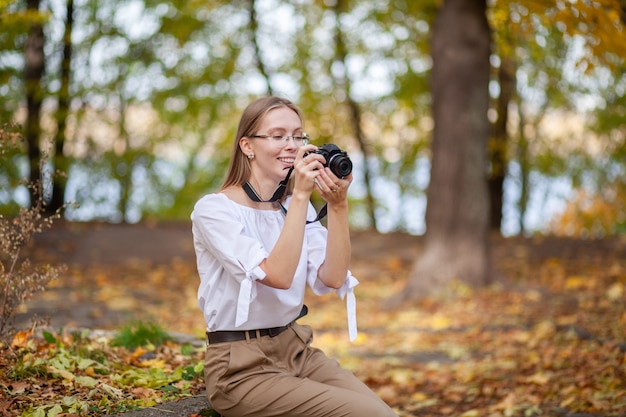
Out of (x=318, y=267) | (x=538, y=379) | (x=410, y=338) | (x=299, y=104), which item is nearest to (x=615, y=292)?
(x=410, y=338)

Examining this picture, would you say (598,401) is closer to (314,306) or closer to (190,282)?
(314,306)

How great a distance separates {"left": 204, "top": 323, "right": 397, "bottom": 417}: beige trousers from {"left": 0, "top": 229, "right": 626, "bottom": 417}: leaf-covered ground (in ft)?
2.05

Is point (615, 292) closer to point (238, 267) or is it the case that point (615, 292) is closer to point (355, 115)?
point (238, 267)

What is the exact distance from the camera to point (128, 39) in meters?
15.5

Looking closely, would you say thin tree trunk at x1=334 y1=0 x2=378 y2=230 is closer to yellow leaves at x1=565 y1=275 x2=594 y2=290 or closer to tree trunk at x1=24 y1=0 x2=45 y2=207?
tree trunk at x1=24 y1=0 x2=45 y2=207

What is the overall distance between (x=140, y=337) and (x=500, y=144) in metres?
10.6

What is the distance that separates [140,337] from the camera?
4.82m

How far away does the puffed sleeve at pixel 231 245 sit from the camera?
3.00 m

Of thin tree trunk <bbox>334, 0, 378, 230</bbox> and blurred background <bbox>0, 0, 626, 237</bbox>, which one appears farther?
thin tree trunk <bbox>334, 0, 378, 230</bbox>

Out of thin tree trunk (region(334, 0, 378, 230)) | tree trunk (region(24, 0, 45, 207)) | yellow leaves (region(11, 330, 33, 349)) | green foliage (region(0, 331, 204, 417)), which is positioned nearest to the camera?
Answer: green foliage (region(0, 331, 204, 417))

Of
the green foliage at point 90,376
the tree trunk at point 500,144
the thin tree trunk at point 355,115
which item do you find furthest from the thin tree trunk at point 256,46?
the green foliage at point 90,376

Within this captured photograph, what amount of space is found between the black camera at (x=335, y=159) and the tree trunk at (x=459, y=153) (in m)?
6.09

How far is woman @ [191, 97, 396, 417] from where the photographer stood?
3004 mm

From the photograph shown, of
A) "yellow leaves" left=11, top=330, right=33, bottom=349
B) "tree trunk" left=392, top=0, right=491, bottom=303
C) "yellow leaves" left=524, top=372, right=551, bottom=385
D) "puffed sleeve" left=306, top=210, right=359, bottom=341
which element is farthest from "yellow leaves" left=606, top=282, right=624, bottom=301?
"yellow leaves" left=11, top=330, right=33, bottom=349
